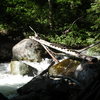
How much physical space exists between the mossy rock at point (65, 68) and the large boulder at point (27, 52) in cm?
427

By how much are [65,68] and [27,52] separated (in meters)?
5.01

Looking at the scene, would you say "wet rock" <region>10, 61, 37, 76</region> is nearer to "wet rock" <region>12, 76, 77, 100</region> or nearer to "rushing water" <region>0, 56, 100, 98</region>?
"rushing water" <region>0, 56, 100, 98</region>

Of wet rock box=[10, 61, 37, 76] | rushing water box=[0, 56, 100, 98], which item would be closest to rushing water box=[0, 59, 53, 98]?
rushing water box=[0, 56, 100, 98]

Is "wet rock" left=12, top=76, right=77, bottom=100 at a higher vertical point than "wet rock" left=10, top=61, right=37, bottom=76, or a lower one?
higher

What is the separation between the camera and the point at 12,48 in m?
14.4

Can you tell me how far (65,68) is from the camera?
9.40m

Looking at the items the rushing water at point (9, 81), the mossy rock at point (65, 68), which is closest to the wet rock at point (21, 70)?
the rushing water at point (9, 81)

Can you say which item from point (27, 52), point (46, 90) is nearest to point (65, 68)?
point (46, 90)

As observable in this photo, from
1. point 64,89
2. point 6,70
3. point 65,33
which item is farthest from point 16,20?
point 64,89

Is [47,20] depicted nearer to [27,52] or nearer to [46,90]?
[27,52]

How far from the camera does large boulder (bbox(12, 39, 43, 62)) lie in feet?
45.4

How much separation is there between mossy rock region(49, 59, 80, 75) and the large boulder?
14.0 ft

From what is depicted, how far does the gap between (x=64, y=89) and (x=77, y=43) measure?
38.2 ft

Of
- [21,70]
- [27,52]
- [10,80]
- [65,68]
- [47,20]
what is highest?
[47,20]
